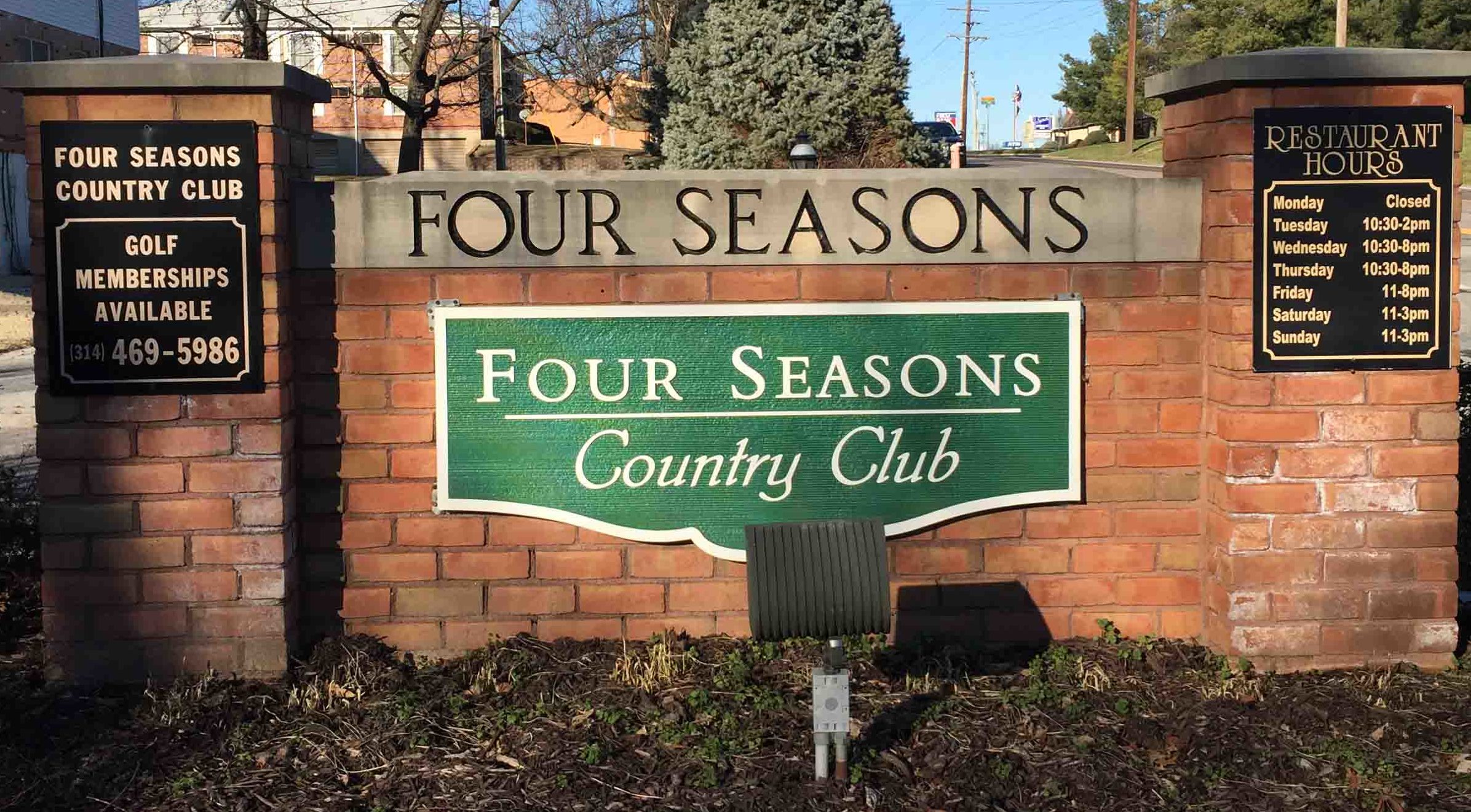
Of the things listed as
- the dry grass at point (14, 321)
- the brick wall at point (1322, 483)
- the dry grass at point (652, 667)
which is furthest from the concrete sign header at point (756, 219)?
the dry grass at point (14, 321)

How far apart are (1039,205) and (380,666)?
287cm

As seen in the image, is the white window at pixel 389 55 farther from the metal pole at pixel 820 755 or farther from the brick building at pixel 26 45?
the metal pole at pixel 820 755

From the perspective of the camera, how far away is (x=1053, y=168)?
7.81 metres

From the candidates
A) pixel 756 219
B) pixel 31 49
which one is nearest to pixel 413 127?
pixel 31 49

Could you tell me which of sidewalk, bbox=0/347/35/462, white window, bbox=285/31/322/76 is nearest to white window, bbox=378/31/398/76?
white window, bbox=285/31/322/76

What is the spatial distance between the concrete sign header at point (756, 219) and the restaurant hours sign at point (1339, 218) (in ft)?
1.11

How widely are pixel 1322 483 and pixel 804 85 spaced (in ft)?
40.1

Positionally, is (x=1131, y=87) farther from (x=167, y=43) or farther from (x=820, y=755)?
(x=820, y=755)

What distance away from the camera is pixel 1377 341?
17.0ft

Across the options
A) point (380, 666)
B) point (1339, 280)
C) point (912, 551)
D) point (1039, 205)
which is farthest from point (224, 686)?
point (1339, 280)

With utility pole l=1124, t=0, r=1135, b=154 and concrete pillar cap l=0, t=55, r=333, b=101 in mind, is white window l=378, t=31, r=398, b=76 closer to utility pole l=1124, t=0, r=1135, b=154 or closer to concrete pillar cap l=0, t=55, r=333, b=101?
utility pole l=1124, t=0, r=1135, b=154

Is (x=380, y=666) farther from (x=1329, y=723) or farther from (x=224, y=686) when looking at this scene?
(x=1329, y=723)

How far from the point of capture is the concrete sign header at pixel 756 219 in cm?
527

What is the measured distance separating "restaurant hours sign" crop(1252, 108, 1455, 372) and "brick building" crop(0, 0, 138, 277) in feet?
89.1
